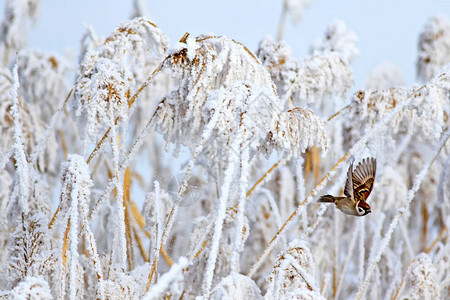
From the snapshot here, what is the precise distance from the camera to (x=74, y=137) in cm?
442

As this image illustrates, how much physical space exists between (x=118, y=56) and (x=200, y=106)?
37 centimetres

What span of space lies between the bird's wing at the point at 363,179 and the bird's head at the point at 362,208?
3 centimetres

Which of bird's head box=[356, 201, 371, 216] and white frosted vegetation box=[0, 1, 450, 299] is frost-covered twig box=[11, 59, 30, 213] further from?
bird's head box=[356, 201, 371, 216]

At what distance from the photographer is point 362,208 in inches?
67.2

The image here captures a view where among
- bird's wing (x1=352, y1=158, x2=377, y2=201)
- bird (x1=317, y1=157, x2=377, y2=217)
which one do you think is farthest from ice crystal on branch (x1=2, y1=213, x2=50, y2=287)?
bird's wing (x1=352, y1=158, x2=377, y2=201)

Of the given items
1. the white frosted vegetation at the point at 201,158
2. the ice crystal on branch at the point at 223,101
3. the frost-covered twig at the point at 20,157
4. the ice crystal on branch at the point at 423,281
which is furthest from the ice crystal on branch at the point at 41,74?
the ice crystal on branch at the point at 423,281

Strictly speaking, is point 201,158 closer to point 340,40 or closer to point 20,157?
point 20,157

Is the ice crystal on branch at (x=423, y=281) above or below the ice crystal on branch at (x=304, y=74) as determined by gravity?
below

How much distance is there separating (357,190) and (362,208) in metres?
0.08

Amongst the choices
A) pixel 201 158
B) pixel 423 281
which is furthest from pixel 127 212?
pixel 423 281

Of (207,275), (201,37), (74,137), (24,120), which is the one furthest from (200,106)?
(74,137)

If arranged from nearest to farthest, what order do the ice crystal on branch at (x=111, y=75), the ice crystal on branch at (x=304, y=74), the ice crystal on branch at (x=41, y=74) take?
the ice crystal on branch at (x=111, y=75) → the ice crystal on branch at (x=304, y=74) → the ice crystal on branch at (x=41, y=74)

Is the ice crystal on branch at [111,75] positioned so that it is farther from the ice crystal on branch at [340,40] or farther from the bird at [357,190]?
the ice crystal on branch at [340,40]

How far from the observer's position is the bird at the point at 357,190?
5.69 ft
